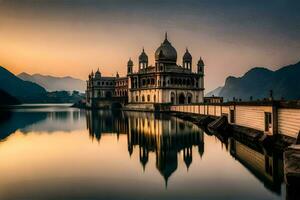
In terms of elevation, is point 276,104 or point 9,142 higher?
point 276,104

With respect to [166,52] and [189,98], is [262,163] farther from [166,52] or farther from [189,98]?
[166,52]

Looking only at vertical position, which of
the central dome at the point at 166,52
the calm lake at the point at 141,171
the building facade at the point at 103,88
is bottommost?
the calm lake at the point at 141,171

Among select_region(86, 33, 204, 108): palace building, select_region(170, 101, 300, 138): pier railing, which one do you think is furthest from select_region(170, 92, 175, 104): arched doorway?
select_region(170, 101, 300, 138): pier railing

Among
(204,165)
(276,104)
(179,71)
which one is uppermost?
(179,71)

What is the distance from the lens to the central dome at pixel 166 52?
94944mm

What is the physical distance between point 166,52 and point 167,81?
1076 centimetres

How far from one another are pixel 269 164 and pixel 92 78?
393 feet

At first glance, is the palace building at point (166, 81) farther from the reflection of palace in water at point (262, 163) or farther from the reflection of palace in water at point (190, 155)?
the reflection of palace in water at point (262, 163)

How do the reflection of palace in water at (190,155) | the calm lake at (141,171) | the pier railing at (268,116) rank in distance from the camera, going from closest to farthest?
1. the calm lake at (141,171)
2. the reflection of palace in water at (190,155)
3. the pier railing at (268,116)

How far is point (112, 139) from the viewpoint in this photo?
108 feet

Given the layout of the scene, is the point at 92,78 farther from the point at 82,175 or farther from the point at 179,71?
the point at 82,175

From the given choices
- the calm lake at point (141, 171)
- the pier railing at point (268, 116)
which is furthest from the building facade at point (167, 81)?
the calm lake at point (141, 171)

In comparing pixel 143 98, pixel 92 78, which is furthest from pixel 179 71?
pixel 92 78

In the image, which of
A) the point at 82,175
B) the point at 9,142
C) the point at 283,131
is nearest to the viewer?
the point at 82,175
